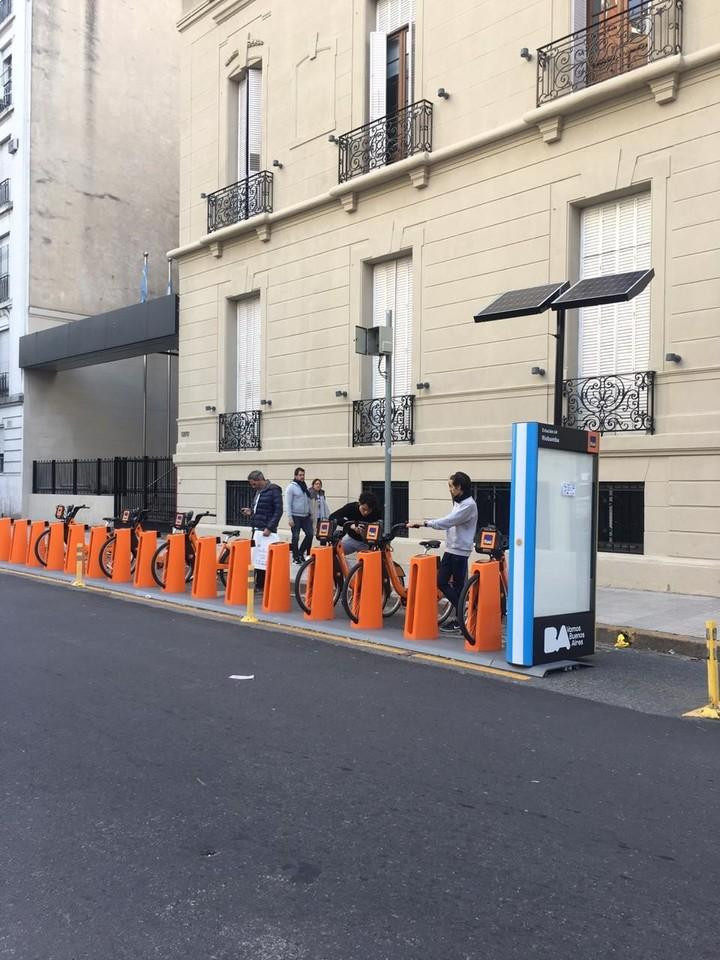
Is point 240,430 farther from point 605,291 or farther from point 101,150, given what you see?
point 101,150

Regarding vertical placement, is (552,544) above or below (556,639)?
above

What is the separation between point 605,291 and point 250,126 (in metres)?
13.3

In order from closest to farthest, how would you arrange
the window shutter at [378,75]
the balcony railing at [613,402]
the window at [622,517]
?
the balcony railing at [613,402]
the window at [622,517]
the window shutter at [378,75]

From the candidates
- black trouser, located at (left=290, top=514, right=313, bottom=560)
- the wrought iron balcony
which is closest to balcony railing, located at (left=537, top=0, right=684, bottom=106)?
black trouser, located at (left=290, top=514, right=313, bottom=560)

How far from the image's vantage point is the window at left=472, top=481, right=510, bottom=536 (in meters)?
13.8

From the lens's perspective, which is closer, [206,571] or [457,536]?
[457,536]

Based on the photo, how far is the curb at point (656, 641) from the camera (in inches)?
324

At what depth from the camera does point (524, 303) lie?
29.9 ft

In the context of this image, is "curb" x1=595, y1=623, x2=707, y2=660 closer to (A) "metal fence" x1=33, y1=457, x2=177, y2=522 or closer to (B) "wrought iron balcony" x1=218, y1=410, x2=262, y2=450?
(B) "wrought iron balcony" x1=218, y1=410, x2=262, y2=450

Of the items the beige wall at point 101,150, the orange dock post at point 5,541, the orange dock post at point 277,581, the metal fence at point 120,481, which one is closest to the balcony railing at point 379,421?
the orange dock post at point 277,581

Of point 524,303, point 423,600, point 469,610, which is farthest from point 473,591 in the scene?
point 524,303

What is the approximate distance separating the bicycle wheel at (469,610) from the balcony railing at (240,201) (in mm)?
12327

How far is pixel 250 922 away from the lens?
316 cm

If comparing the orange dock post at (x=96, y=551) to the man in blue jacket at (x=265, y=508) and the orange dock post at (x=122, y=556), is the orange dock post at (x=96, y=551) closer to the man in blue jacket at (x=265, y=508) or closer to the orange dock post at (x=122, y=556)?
the orange dock post at (x=122, y=556)
